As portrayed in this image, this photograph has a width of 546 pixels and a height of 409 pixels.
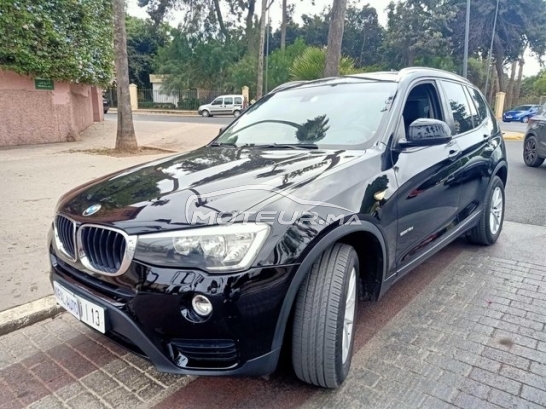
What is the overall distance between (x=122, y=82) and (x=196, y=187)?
30.7 feet

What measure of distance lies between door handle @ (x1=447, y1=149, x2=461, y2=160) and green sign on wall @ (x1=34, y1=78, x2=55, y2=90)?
11640 millimetres

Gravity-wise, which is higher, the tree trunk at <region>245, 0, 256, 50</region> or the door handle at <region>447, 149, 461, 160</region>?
the tree trunk at <region>245, 0, 256, 50</region>

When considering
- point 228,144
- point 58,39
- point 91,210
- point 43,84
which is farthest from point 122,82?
point 91,210

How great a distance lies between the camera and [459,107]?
3.88 meters

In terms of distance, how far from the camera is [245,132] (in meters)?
3.47

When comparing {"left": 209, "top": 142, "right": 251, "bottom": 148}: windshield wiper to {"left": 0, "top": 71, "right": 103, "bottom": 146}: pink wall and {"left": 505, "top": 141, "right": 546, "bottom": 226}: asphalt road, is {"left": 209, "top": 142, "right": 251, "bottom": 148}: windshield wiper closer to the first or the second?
{"left": 505, "top": 141, "right": 546, "bottom": 226}: asphalt road

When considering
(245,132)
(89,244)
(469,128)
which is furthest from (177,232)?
(469,128)

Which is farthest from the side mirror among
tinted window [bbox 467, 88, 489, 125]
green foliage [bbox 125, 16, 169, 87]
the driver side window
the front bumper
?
green foliage [bbox 125, 16, 169, 87]

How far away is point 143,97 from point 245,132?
41.2 metres

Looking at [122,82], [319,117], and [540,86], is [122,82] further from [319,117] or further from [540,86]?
[540,86]

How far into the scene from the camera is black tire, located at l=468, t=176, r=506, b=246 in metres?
4.25

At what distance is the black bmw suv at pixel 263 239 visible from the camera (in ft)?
5.98

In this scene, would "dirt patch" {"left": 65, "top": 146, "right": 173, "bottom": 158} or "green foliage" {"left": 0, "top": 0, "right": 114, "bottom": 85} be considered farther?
"dirt patch" {"left": 65, "top": 146, "right": 173, "bottom": 158}

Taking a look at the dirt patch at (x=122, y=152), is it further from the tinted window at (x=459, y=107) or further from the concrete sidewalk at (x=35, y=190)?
the tinted window at (x=459, y=107)
